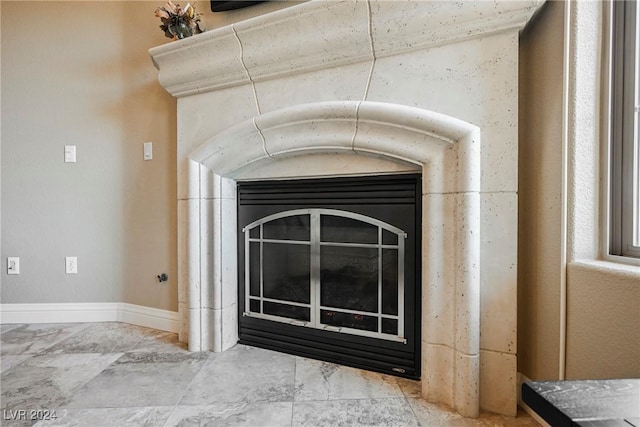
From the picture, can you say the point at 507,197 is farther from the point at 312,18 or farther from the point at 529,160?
the point at 312,18

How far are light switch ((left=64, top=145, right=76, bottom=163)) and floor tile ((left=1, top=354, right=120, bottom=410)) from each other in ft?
4.17

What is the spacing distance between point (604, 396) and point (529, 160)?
0.98 meters

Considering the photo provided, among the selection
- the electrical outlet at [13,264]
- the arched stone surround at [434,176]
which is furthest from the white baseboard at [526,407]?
the electrical outlet at [13,264]

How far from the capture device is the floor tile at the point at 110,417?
1085 mm

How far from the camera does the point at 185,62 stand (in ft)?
5.41

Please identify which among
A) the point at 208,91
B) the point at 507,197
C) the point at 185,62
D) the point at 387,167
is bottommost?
the point at 507,197

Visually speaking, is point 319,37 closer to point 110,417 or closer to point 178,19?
point 178,19

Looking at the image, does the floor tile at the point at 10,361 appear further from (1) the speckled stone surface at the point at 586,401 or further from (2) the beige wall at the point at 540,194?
(2) the beige wall at the point at 540,194

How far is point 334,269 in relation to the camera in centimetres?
161

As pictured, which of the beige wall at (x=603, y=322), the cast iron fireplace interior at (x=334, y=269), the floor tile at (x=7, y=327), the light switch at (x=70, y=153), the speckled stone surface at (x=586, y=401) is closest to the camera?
the speckled stone surface at (x=586, y=401)

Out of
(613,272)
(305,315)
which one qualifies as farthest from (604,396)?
(305,315)

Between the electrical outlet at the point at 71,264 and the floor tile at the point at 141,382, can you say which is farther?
the electrical outlet at the point at 71,264

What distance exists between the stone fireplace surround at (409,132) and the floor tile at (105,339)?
0.44m

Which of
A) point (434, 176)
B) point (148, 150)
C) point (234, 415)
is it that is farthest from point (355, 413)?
point (148, 150)
